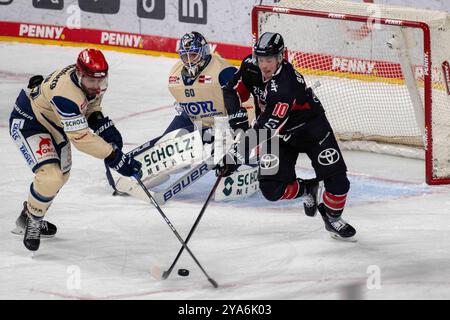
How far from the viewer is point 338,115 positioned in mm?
8297

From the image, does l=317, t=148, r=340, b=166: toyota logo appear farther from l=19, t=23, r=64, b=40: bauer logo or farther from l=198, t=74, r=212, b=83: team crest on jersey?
l=19, t=23, r=64, b=40: bauer logo

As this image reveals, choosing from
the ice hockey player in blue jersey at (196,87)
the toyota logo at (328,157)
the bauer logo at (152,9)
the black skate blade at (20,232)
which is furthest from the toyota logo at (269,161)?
the bauer logo at (152,9)

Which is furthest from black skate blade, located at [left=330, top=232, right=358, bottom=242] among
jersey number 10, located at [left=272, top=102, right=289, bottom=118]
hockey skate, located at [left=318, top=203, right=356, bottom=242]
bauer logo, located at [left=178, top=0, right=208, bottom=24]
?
bauer logo, located at [left=178, top=0, right=208, bottom=24]

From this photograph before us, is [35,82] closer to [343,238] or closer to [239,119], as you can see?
[239,119]

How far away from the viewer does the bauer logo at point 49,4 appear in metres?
11.5

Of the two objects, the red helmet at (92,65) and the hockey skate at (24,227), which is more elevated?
the red helmet at (92,65)

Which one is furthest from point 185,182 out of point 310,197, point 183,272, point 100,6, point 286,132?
point 100,6

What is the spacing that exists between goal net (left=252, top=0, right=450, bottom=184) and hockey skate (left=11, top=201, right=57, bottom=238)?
7.86ft

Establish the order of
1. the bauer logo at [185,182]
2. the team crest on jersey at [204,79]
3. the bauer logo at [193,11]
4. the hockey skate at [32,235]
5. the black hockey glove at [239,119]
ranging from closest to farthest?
1. the hockey skate at [32,235]
2. the black hockey glove at [239,119]
3. the bauer logo at [185,182]
4. the team crest on jersey at [204,79]
5. the bauer logo at [193,11]

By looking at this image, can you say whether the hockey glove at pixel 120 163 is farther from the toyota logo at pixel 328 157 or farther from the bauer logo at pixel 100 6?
the bauer logo at pixel 100 6

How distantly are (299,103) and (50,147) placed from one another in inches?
55.2

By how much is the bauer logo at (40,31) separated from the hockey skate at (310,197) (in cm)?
570
